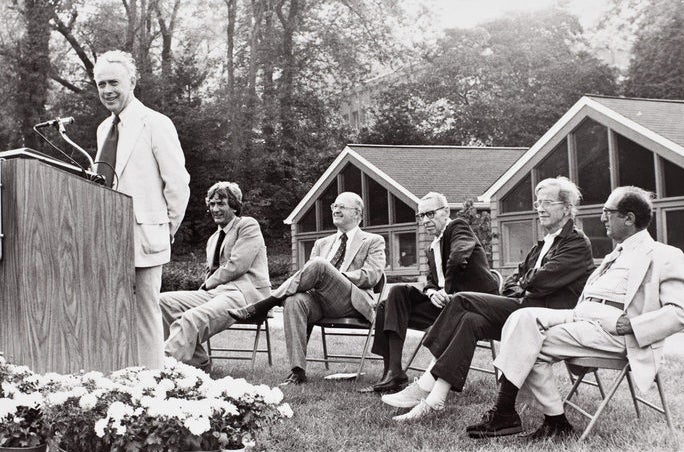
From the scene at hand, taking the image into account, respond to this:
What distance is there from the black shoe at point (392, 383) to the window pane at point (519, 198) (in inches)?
572

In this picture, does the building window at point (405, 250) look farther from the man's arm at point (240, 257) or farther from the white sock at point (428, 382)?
the white sock at point (428, 382)

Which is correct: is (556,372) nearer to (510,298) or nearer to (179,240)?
(510,298)

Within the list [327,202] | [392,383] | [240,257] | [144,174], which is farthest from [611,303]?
[327,202]

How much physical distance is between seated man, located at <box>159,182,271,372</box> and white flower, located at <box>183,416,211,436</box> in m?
3.89

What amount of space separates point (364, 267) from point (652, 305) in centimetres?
305

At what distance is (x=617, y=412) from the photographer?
5.08m

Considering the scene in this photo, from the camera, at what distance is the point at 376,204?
25141 millimetres

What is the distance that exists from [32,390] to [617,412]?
3.60 meters

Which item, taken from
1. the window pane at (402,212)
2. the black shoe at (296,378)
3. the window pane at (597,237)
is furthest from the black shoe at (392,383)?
the window pane at (402,212)

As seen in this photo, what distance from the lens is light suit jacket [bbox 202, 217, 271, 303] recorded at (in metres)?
7.24

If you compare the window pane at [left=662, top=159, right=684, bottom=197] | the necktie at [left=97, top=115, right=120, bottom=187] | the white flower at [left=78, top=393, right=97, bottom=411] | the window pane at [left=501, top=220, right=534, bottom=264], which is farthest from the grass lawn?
the window pane at [left=501, top=220, right=534, bottom=264]

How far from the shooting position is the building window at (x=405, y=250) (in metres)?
23.5

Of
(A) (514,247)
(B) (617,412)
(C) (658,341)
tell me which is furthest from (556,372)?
(A) (514,247)

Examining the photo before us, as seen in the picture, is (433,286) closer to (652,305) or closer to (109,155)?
(652,305)
